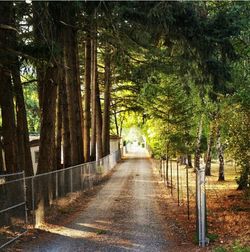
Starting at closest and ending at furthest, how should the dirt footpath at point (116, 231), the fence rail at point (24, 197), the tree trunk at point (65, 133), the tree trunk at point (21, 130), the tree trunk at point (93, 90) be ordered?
1. the fence rail at point (24, 197)
2. the dirt footpath at point (116, 231)
3. the tree trunk at point (21, 130)
4. the tree trunk at point (65, 133)
5. the tree trunk at point (93, 90)

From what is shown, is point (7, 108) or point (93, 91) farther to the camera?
point (93, 91)

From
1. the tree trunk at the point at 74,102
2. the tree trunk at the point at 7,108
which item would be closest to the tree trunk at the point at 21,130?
the tree trunk at the point at 7,108

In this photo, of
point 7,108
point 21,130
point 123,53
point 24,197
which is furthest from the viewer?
point 123,53

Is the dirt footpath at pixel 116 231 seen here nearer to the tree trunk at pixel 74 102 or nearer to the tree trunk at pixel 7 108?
the tree trunk at pixel 7 108

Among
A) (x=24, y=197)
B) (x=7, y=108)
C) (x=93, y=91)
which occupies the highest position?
(x=93, y=91)

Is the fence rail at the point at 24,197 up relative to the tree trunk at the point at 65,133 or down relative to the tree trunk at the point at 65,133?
down

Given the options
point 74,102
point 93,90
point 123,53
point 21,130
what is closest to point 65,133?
point 74,102

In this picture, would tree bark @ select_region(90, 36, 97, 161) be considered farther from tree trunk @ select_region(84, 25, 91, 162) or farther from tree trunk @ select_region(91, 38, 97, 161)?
tree trunk @ select_region(84, 25, 91, 162)

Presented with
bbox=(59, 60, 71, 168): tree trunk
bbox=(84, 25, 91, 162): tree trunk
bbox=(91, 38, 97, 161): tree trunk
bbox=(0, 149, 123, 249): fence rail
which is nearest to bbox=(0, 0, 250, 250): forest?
bbox=(0, 149, 123, 249): fence rail

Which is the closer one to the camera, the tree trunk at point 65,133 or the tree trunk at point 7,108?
the tree trunk at point 7,108

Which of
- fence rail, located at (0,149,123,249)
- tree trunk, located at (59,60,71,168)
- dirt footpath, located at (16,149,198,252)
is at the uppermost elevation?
tree trunk, located at (59,60,71,168)

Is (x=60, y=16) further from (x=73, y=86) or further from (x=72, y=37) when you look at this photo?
(x=73, y=86)

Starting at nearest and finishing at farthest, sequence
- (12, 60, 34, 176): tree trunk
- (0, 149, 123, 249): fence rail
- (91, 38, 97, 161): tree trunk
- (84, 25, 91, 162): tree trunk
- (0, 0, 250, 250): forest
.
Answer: (0, 149, 123, 249): fence rail, (0, 0, 250, 250): forest, (12, 60, 34, 176): tree trunk, (84, 25, 91, 162): tree trunk, (91, 38, 97, 161): tree trunk

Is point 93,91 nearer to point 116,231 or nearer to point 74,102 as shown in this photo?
point 74,102
